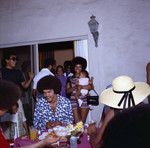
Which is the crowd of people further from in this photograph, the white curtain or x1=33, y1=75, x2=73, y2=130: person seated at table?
the white curtain

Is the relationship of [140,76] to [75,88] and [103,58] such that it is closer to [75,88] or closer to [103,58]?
→ [103,58]

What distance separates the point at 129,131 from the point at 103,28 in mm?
3888

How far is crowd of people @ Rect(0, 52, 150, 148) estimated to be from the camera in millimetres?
476

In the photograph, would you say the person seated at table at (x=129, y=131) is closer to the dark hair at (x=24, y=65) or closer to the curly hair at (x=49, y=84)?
the curly hair at (x=49, y=84)

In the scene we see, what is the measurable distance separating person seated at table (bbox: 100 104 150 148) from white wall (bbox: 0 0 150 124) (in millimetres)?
3684

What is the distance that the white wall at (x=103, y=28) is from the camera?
3.98 m

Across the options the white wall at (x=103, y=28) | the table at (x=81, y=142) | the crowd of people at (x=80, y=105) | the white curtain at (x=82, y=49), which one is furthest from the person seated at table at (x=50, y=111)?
the white curtain at (x=82, y=49)

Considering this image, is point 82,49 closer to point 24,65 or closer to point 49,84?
point 24,65

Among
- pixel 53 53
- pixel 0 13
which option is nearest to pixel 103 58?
pixel 0 13

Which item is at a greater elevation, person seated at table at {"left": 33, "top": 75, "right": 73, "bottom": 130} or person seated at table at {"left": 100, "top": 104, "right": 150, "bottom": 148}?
person seated at table at {"left": 100, "top": 104, "right": 150, "bottom": 148}

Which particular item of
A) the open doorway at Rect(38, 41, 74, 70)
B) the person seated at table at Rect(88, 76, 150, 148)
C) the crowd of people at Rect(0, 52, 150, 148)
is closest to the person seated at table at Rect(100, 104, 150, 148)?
the crowd of people at Rect(0, 52, 150, 148)

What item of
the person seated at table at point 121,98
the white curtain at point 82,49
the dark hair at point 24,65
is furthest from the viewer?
the white curtain at point 82,49

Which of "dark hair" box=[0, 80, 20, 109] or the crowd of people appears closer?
the crowd of people

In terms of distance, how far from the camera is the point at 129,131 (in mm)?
462
